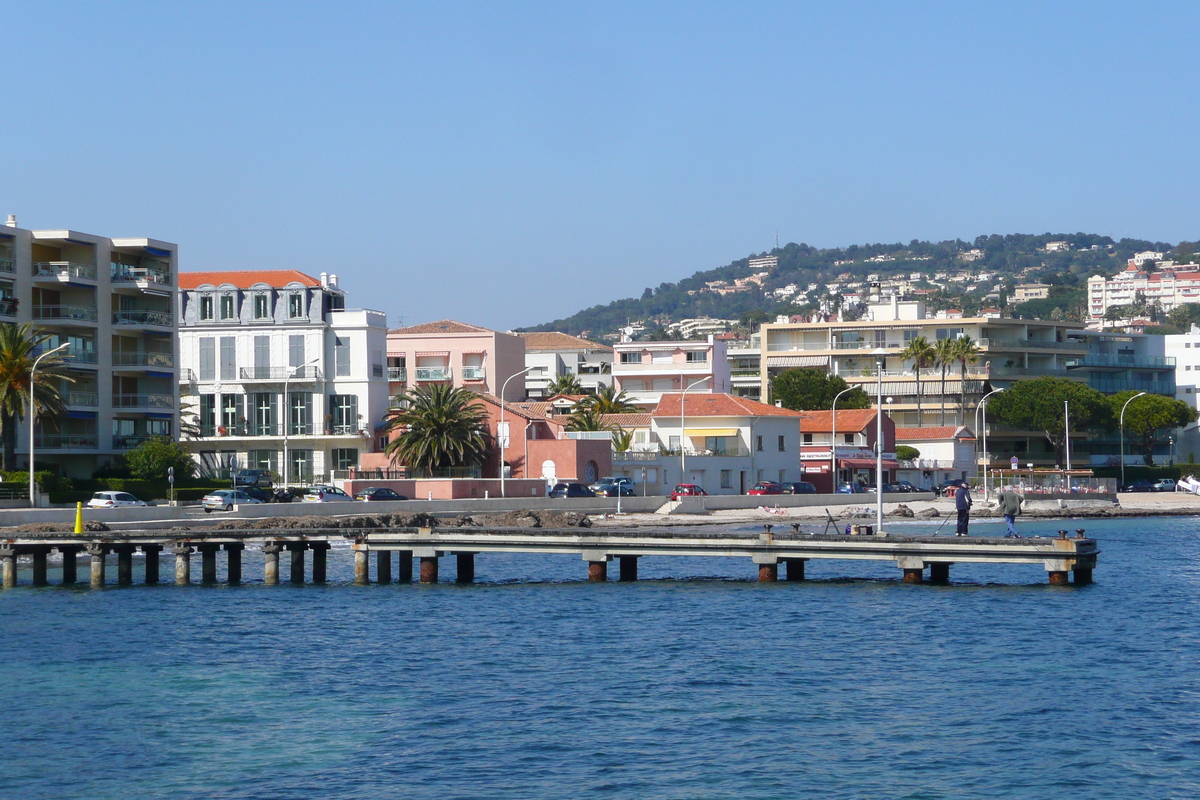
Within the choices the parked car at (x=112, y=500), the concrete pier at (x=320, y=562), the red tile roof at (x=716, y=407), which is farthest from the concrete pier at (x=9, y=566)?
the red tile roof at (x=716, y=407)

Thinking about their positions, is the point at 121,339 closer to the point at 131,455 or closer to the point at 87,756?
the point at 131,455

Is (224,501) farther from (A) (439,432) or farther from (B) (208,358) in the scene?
(B) (208,358)

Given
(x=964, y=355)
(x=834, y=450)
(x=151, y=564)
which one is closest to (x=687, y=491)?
(x=834, y=450)

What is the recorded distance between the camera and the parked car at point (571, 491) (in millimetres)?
83650

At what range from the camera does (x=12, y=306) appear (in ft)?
249

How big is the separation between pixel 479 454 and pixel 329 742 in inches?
2576

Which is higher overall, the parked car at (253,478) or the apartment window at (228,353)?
the apartment window at (228,353)

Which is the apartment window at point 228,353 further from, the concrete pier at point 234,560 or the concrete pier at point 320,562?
the concrete pier at point 320,562

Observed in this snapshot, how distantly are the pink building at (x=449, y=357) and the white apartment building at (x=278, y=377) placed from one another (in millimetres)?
13764

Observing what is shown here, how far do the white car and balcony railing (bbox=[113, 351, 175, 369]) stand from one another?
1267 cm

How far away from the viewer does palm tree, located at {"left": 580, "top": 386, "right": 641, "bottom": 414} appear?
364 ft

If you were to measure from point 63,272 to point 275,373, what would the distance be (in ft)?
64.9

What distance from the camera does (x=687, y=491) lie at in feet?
296

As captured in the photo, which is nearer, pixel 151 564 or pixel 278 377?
pixel 151 564
